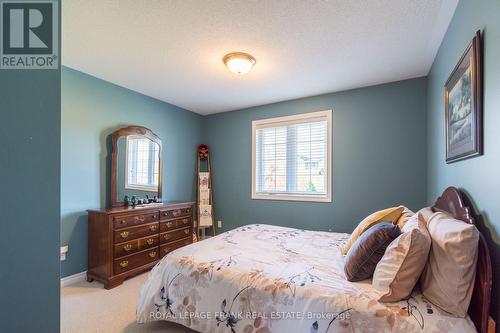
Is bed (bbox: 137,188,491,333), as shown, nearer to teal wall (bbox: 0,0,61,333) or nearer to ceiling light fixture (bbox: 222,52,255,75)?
teal wall (bbox: 0,0,61,333)

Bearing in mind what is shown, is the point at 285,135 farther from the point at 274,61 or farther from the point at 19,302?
the point at 19,302

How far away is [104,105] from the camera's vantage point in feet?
9.99

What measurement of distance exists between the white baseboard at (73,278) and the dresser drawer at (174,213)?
1074 mm

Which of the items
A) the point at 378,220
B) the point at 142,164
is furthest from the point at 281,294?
the point at 142,164

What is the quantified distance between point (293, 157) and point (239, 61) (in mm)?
1900

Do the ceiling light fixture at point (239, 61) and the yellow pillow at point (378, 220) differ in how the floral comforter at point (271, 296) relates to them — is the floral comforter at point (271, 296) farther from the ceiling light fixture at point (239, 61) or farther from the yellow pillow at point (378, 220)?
the ceiling light fixture at point (239, 61)

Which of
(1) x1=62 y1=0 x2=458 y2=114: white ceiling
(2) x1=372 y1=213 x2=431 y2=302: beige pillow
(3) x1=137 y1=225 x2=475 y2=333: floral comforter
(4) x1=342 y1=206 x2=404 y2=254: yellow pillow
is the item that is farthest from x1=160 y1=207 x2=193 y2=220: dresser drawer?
(2) x1=372 y1=213 x2=431 y2=302: beige pillow

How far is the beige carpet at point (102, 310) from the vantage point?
190 cm

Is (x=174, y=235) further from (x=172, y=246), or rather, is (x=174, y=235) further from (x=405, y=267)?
(x=405, y=267)

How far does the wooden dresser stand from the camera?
2637mm

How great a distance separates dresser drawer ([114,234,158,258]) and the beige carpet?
0.35 m

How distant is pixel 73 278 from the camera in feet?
8.90
